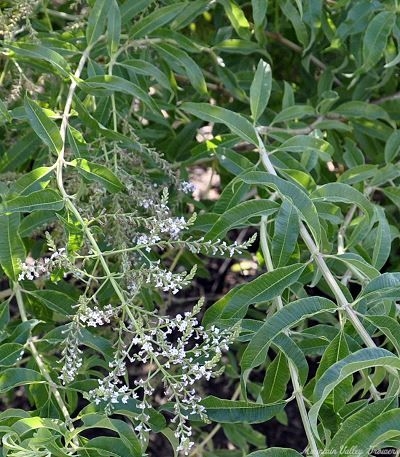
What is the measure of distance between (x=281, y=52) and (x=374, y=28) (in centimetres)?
66

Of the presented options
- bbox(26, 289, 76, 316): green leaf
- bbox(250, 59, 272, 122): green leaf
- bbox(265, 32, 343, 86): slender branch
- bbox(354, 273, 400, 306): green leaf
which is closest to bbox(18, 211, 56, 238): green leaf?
bbox(26, 289, 76, 316): green leaf

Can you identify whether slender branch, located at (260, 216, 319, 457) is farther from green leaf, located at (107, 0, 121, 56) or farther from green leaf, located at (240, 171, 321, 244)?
green leaf, located at (107, 0, 121, 56)

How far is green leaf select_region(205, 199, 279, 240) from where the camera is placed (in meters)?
1.19

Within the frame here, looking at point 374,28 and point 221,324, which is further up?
point 374,28

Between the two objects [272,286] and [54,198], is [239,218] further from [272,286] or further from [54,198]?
[54,198]

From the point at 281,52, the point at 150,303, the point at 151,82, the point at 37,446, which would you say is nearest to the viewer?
the point at 37,446

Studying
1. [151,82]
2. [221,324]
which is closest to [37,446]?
[221,324]

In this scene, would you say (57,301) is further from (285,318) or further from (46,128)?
(285,318)

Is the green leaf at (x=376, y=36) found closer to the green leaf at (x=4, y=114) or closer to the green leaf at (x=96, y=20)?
the green leaf at (x=96, y=20)

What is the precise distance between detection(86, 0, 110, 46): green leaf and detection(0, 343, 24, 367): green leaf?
59cm

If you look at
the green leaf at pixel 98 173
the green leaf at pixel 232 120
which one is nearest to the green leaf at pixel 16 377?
the green leaf at pixel 98 173

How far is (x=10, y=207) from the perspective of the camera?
112 centimetres

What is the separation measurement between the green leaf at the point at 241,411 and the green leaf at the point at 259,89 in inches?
22.5

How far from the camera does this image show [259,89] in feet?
4.78
